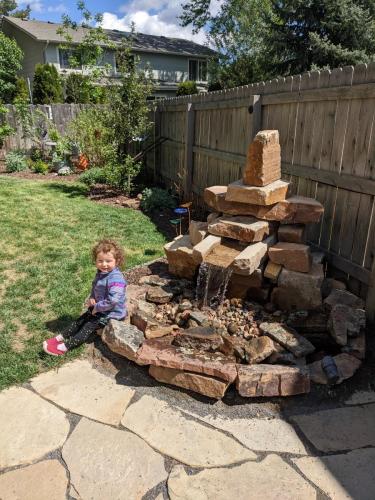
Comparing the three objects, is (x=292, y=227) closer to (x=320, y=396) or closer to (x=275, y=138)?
(x=275, y=138)

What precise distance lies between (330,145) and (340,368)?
2092mm

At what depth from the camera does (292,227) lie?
3.76 m

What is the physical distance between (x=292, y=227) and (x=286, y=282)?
22.8 inches

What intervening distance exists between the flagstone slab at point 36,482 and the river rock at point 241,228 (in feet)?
7.74

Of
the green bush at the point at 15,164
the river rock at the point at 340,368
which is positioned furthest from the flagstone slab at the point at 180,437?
the green bush at the point at 15,164

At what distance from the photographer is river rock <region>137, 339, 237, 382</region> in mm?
2693

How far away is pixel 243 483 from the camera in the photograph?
209cm

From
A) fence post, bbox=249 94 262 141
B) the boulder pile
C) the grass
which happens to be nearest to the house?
the grass

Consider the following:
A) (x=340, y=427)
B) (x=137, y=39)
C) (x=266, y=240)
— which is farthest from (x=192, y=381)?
(x=137, y=39)

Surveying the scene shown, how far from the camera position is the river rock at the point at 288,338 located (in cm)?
300

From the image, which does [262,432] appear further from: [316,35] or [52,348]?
[316,35]

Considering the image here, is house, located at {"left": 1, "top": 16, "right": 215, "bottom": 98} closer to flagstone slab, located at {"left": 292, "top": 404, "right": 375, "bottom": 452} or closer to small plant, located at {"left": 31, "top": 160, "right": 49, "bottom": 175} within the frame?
small plant, located at {"left": 31, "top": 160, "right": 49, "bottom": 175}

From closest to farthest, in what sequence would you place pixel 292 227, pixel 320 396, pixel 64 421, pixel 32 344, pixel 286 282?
1. pixel 64 421
2. pixel 320 396
3. pixel 32 344
4. pixel 286 282
5. pixel 292 227

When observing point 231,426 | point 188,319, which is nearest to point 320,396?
point 231,426
